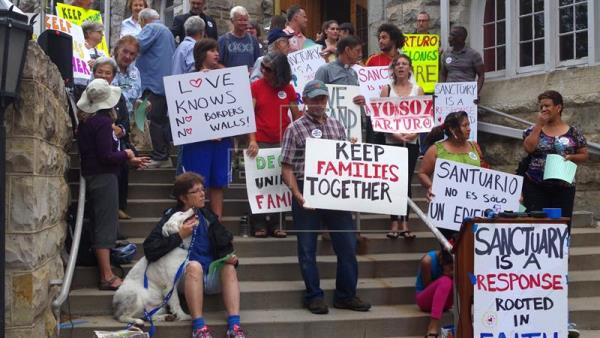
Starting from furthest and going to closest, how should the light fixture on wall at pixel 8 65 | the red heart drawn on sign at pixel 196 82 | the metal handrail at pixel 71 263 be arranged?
the red heart drawn on sign at pixel 196 82
the metal handrail at pixel 71 263
the light fixture on wall at pixel 8 65

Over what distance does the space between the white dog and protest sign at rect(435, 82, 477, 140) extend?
498cm

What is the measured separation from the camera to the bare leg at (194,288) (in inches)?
254

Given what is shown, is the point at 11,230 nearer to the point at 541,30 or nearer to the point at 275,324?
the point at 275,324

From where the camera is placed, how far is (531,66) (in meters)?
11.3

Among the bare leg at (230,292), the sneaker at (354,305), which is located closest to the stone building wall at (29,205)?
the bare leg at (230,292)

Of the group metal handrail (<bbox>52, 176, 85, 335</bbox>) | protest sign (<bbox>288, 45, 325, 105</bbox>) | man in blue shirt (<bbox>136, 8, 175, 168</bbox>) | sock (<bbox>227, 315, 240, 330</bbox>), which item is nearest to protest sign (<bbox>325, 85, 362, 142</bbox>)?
protest sign (<bbox>288, 45, 325, 105</bbox>)

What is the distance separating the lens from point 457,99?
10.9m

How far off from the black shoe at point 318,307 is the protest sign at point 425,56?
4896mm

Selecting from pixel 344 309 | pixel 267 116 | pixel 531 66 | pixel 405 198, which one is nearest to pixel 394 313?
pixel 344 309

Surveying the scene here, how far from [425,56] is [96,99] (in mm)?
5392

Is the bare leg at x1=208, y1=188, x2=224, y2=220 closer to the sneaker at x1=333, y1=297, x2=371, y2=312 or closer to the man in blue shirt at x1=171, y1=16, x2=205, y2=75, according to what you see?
the sneaker at x1=333, y1=297, x2=371, y2=312

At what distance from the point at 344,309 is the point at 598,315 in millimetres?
2214

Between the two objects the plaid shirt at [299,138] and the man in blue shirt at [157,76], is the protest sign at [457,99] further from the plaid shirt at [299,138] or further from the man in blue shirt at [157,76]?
the plaid shirt at [299,138]

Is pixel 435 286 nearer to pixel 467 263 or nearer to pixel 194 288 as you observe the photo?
pixel 467 263
